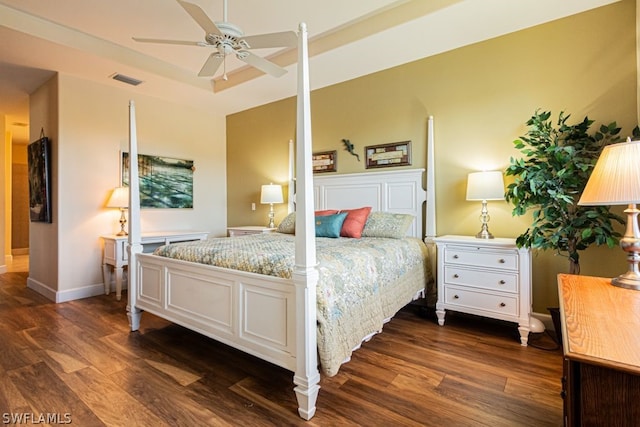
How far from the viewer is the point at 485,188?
273cm

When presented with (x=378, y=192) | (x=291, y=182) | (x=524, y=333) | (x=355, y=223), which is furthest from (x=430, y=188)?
(x=291, y=182)

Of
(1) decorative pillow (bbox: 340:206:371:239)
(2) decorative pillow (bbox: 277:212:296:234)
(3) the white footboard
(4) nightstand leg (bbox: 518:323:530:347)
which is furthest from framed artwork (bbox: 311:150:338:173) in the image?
(4) nightstand leg (bbox: 518:323:530:347)

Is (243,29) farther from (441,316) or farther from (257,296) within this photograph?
(441,316)

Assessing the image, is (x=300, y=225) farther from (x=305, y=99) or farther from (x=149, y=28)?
(x=149, y=28)

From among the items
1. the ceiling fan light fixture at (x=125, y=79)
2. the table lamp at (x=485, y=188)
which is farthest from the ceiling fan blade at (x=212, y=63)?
the table lamp at (x=485, y=188)

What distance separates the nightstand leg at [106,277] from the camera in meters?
3.85

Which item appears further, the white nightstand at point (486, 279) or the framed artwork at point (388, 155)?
the framed artwork at point (388, 155)

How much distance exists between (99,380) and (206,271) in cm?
91

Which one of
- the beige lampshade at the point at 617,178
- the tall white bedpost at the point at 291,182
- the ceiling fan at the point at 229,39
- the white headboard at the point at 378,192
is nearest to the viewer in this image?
the beige lampshade at the point at 617,178

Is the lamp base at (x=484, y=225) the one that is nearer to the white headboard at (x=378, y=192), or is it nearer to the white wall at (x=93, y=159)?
the white headboard at (x=378, y=192)

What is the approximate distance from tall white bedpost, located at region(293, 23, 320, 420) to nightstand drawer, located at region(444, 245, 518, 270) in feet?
5.53

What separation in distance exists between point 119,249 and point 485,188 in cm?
399

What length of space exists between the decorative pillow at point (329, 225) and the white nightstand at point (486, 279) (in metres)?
0.97

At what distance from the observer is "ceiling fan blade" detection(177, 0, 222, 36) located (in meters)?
1.80
